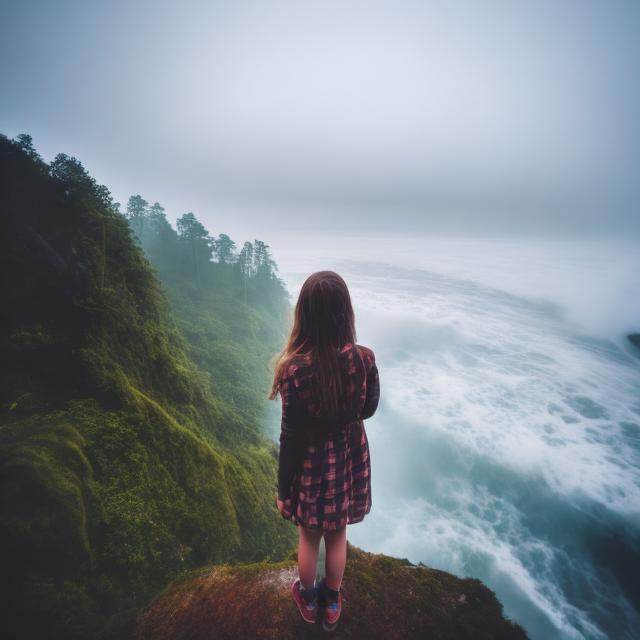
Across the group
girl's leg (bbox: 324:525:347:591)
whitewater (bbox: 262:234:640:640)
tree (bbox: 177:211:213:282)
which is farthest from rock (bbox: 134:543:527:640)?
tree (bbox: 177:211:213:282)

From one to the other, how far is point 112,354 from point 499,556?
105 ft

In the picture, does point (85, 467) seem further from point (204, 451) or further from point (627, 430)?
point (627, 430)

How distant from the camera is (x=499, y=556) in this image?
74.0 feet

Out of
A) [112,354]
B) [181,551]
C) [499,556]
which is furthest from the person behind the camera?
[499,556]

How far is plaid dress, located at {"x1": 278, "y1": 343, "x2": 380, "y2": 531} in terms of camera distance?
227 cm

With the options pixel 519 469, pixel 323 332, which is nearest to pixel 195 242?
pixel 323 332

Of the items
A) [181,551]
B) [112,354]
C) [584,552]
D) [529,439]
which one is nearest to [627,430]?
[529,439]

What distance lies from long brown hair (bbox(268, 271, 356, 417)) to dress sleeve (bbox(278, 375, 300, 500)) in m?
0.18

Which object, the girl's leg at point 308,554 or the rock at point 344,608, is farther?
the rock at point 344,608

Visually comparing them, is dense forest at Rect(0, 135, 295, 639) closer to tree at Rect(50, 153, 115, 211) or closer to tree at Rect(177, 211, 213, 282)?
tree at Rect(50, 153, 115, 211)

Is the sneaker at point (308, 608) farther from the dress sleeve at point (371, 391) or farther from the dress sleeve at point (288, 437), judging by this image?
the dress sleeve at point (371, 391)

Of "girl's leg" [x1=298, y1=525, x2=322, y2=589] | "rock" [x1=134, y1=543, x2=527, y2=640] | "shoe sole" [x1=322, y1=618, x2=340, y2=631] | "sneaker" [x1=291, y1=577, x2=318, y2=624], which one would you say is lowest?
"rock" [x1=134, y1=543, x2=527, y2=640]

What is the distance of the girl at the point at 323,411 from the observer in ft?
7.38

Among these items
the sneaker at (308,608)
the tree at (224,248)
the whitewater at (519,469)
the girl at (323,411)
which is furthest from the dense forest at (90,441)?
the tree at (224,248)
